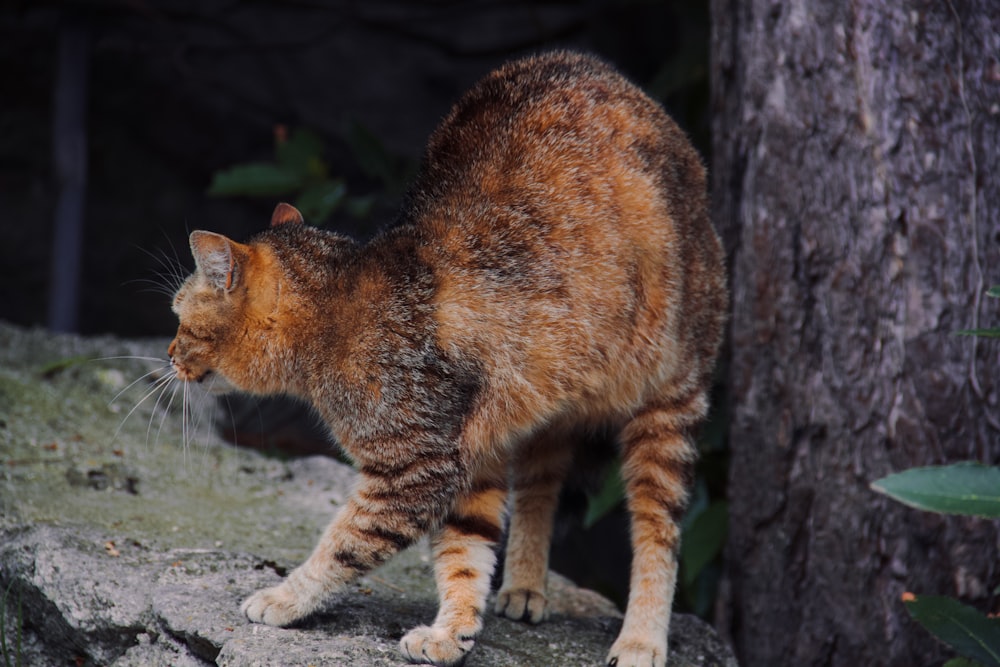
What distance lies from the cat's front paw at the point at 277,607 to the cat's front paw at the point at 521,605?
75 cm

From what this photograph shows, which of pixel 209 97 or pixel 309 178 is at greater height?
pixel 209 97

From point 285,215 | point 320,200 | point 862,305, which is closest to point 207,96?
point 320,200

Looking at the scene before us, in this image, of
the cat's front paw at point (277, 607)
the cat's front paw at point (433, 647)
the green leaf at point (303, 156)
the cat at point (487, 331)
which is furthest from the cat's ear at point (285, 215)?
the green leaf at point (303, 156)

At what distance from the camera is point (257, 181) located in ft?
17.2

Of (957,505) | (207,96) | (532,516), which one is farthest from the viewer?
(207,96)

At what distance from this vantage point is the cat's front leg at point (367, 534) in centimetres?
290

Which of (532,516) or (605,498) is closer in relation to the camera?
(532,516)

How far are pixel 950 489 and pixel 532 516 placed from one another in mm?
1384

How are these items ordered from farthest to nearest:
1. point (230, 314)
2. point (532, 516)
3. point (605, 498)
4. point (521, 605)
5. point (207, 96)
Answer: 1. point (207, 96)
2. point (605, 498)
3. point (532, 516)
4. point (521, 605)
5. point (230, 314)

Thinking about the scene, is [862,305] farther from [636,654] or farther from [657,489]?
[636,654]

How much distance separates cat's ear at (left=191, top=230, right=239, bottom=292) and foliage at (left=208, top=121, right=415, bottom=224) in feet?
6.97

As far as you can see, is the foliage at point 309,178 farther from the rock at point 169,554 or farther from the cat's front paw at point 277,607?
the cat's front paw at point 277,607

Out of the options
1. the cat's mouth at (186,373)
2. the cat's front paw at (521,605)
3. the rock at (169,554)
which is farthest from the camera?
the cat's front paw at (521,605)

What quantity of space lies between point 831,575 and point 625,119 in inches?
67.4
